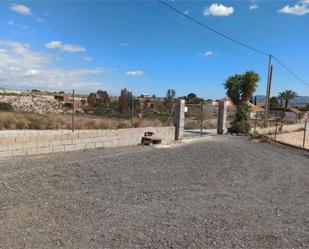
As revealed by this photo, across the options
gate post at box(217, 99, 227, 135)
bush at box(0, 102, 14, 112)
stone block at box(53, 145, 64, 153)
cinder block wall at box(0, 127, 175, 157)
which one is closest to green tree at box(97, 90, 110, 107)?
cinder block wall at box(0, 127, 175, 157)

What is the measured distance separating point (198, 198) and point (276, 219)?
5.21 feet

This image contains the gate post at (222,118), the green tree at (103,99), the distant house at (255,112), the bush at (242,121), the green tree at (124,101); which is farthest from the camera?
the distant house at (255,112)

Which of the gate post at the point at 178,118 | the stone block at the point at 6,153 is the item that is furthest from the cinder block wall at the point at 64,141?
the gate post at the point at 178,118

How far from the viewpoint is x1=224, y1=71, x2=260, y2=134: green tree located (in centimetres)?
2552

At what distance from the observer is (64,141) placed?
489 inches

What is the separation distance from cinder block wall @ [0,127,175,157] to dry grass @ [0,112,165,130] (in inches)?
118

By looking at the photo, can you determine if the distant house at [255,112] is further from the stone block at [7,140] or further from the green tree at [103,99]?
the stone block at [7,140]

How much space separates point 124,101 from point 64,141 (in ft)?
23.4

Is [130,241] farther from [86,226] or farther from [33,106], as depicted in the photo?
[33,106]

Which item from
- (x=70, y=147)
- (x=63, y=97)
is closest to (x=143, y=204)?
(x=70, y=147)

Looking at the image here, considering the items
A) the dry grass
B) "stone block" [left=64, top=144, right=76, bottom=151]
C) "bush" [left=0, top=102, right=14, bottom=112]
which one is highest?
"bush" [left=0, top=102, right=14, bottom=112]

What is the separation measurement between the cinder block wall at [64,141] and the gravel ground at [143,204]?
2.03 ft

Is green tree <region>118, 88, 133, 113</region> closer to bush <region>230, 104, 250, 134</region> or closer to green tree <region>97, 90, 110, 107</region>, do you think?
green tree <region>97, 90, 110, 107</region>

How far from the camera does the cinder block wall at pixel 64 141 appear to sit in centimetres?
1089
